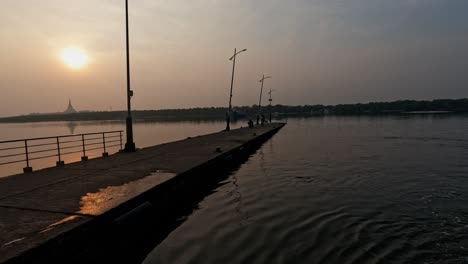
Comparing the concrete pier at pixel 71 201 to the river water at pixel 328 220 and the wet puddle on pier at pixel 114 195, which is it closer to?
the wet puddle on pier at pixel 114 195

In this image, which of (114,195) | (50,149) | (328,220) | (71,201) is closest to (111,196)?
(114,195)

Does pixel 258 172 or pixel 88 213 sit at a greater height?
pixel 88 213

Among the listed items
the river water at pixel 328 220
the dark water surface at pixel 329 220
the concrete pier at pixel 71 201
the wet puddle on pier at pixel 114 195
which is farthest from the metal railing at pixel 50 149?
the dark water surface at pixel 329 220

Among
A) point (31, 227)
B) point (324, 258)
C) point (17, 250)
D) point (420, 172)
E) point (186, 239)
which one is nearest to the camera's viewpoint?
point (17, 250)

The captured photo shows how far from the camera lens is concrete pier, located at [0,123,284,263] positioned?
5.23 meters

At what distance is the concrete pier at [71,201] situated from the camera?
5.23 meters

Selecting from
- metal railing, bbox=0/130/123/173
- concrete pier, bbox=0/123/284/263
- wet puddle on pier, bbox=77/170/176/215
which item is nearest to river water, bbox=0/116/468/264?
concrete pier, bbox=0/123/284/263

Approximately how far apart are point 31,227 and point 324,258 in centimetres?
537

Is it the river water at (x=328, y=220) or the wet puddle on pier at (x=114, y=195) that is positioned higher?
the wet puddle on pier at (x=114, y=195)

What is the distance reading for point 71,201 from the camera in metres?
7.66

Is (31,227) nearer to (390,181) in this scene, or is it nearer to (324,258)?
(324,258)

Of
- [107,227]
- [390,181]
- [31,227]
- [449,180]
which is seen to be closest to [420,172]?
[449,180]

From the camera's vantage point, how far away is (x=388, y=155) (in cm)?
2161

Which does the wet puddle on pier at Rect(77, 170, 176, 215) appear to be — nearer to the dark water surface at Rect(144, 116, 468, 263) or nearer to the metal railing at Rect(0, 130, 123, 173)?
the dark water surface at Rect(144, 116, 468, 263)
